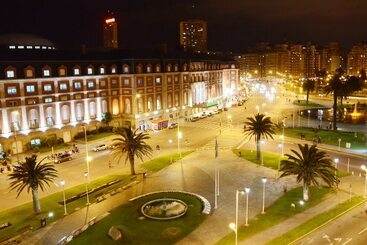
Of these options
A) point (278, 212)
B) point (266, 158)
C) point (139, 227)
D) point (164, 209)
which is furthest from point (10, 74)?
point (278, 212)

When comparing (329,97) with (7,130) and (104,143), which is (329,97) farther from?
(7,130)

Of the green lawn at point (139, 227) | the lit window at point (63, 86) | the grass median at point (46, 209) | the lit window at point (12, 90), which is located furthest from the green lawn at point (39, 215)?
→ the lit window at point (63, 86)

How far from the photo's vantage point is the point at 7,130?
7325cm

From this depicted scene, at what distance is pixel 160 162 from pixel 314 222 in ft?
102

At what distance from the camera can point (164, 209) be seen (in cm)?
4588

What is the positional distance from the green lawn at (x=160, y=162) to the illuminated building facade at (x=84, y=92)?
1039 inches

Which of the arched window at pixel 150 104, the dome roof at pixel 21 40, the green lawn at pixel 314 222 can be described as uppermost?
the dome roof at pixel 21 40

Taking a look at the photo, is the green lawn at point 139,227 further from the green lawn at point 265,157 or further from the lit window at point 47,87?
the lit window at point 47,87

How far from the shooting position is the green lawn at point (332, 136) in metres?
77.6

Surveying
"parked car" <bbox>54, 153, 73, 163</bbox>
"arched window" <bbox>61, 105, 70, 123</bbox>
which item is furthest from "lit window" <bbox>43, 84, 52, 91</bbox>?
"parked car" <bbox>54, 153, 73, 163</bbox>

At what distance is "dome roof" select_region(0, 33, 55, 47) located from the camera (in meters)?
107

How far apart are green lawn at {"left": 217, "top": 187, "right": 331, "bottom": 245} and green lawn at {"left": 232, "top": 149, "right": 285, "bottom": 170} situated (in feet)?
38.3

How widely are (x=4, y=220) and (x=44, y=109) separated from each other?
39.5 meters

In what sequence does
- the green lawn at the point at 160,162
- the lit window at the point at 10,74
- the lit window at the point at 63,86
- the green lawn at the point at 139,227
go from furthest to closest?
the lit window at the point at 63,86 < the lit window at the point at 10,74 < the green lawn at the point at 160,162 < the green lawn at the point at 139,227
